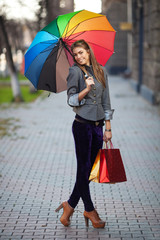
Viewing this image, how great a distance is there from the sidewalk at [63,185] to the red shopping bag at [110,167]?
2.02 ft

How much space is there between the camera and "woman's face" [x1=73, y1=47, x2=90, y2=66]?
12.6 feet

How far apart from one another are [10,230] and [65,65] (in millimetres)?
1892

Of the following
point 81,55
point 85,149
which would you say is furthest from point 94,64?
point 85,149

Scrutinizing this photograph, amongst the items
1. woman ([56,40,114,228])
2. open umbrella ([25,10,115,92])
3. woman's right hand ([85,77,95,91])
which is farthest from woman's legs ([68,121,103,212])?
open umbrella ([25,10,115,92])

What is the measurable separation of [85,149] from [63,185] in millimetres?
1886

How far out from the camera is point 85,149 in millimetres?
4012

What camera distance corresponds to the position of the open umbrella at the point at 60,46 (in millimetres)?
4082

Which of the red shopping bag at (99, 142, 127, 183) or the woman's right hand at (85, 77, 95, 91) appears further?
the red shopping bag at (99, 142, 127, 183)

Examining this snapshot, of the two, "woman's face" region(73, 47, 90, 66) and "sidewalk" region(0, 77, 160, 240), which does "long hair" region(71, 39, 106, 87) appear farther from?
"sidewalk" region(0, 77, 160, 240)

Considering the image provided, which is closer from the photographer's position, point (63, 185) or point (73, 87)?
point (73, 87)

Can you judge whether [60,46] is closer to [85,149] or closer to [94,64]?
[94,64]

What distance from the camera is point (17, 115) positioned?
42.2ft

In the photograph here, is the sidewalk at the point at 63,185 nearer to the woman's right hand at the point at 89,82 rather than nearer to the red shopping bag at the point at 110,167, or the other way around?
the red shopping bag at the point at 110,167

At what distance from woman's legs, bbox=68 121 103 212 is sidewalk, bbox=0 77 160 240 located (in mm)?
451
